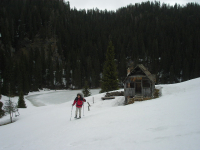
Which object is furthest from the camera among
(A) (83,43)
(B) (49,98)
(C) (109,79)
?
(A) (83,43)

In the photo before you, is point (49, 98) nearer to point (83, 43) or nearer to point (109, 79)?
point (109, 79)

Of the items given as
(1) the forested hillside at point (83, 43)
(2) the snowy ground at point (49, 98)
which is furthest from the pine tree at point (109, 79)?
(1) the forested hillside at point (83, 43)

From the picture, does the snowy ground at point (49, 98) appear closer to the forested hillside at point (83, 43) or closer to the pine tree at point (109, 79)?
the forested hillside at point (83, 43)

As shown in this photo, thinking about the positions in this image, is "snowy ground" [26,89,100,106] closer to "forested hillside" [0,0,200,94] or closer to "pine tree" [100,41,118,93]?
"forested hillside" [0,0,200,94]

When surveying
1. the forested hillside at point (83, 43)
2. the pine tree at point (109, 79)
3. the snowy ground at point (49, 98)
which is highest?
the forested hillside at point (83, 43)

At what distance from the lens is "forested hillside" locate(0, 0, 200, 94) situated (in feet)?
267

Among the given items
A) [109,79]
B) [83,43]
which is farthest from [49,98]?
[83,43]

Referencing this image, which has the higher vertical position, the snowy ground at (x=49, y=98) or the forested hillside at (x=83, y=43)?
the forested hillside at (x=83, y=43)

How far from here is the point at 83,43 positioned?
4417 inches

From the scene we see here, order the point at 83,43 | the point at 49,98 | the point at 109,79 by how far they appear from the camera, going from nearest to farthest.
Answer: the point at 109,79, the point at 49,98, the point at 83,43

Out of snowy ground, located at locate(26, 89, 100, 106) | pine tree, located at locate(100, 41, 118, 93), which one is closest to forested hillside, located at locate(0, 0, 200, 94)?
snowy ground, located at locate(26, 89, 100, 106)

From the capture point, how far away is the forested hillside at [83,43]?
8127cm

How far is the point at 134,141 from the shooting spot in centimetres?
544

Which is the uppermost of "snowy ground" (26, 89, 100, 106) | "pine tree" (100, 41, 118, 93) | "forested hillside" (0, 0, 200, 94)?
"forested hillside" (0, 0, 200, 94)
